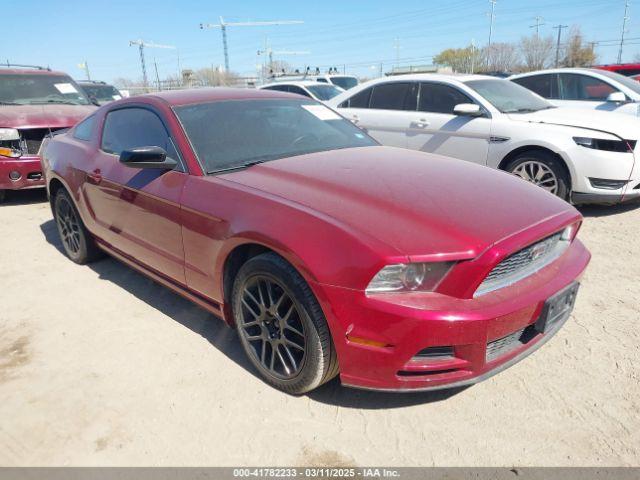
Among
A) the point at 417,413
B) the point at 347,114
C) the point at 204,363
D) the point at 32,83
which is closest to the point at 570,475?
the point at 417,413

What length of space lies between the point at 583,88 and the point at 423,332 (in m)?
7.80

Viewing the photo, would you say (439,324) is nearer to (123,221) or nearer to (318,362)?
(318,362)

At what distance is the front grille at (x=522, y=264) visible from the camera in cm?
215

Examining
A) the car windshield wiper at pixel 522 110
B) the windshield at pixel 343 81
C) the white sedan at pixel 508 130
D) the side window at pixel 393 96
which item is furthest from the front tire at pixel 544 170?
the windshield at pixel 343 81

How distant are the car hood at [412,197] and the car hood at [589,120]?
285 cm

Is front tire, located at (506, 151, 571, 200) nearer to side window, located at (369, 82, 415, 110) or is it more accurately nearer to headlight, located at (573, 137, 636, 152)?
headlight, located at (573, 137, 636, 152)

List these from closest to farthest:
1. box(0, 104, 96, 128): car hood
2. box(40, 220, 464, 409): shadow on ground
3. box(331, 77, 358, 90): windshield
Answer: box(40, 220, 464, 409): shadow on ground
box(0, 104, 96, 128): car hood
box(331, 77, 358, 90): windshield

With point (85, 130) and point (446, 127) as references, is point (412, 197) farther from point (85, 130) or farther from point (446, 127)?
point (446, 127)

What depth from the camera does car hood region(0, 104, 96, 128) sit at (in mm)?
6447

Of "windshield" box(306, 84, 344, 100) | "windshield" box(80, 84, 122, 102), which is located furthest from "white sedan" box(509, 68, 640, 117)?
"windshield" box(80, 84, 122, 102)

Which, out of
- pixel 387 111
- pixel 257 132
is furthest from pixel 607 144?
pixel 257 132

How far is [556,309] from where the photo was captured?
90.0 inches

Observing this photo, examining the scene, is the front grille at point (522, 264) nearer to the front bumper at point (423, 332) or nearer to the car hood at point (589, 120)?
the front bumper at point (423, 332)

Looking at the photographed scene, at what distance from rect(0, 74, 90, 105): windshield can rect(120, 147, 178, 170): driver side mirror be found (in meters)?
5.79
